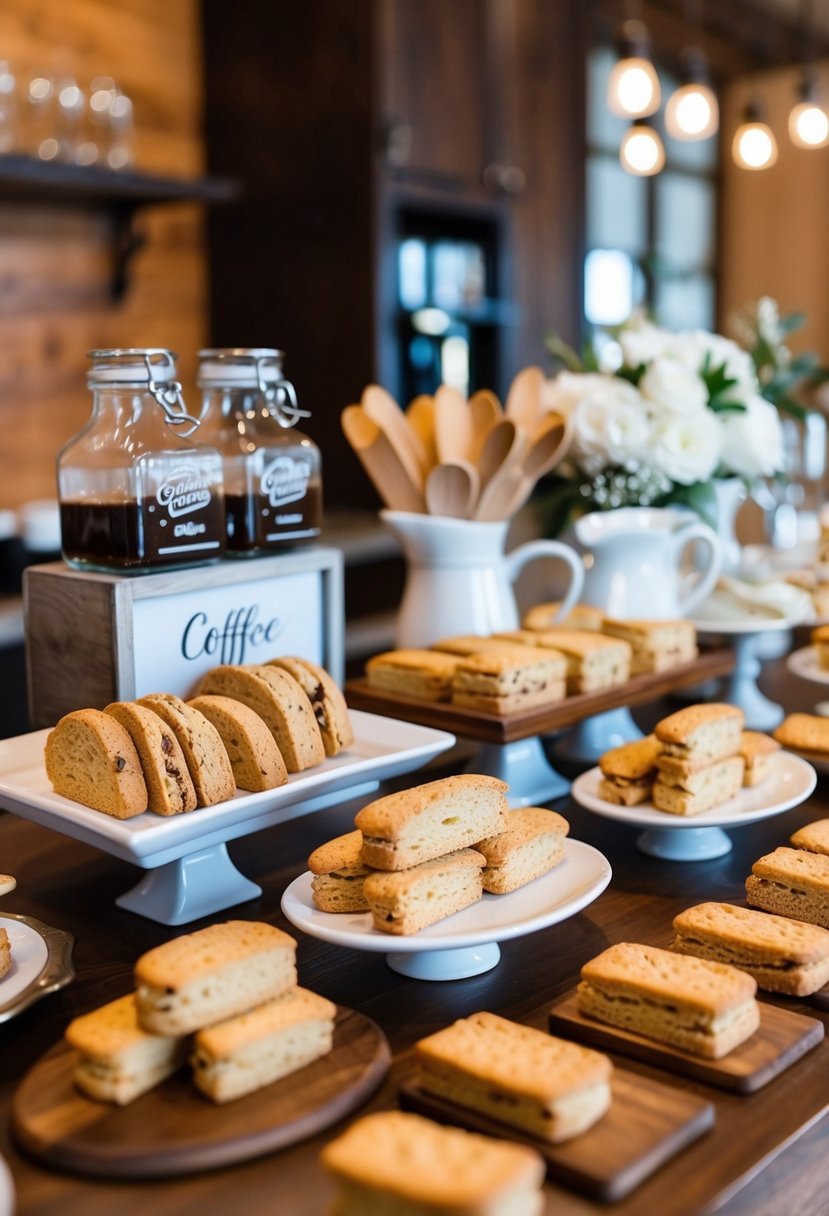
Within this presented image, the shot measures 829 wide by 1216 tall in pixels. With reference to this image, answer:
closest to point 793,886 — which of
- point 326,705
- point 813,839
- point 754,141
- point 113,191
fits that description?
point 813,839

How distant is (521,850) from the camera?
0.85 m

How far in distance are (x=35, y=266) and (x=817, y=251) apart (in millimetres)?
3915

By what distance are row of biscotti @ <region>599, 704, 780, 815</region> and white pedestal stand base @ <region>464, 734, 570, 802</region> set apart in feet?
0.39

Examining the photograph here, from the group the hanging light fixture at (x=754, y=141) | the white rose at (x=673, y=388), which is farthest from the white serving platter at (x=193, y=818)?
the hanging light fixture at (x=754, y=141)

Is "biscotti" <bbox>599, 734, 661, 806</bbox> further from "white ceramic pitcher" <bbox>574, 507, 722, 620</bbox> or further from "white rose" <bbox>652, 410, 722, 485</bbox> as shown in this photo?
"white rose" <bbox>652, 410, 722, 485</bbox>

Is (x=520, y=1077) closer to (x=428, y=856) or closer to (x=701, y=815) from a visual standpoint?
(x=428, y=856)

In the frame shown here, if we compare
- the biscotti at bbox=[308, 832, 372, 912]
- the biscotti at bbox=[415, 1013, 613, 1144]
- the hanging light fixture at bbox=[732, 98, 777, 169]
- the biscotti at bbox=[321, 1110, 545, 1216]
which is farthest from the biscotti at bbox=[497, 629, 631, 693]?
the hanging light fixture at bbox=[732, 98, 777, 169]

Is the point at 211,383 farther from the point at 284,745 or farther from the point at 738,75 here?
the point at 738,75

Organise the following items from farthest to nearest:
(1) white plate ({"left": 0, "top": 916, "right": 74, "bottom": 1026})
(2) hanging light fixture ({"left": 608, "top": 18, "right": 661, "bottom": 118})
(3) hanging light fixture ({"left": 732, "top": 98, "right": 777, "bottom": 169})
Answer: (3) hanging light fixture ({"left": 732, "top": 98, "right": 777, "bottom": 169}), (2) hanging light fixture ({"left": 608, "top": 18, "right": 661, "bottom": 118}), (1) white plate ({"left": 0, "top": 916, "right": 74, "bottom": 1026})

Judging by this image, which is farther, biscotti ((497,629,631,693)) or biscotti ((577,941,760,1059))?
biscotti ((497,629,631,693))

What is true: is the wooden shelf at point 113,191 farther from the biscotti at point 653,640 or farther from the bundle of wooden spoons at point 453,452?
the biscotti at point 653,640

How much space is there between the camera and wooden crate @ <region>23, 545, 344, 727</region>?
1.06m

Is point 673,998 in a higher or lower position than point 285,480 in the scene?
lower

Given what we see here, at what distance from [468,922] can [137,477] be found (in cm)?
49
